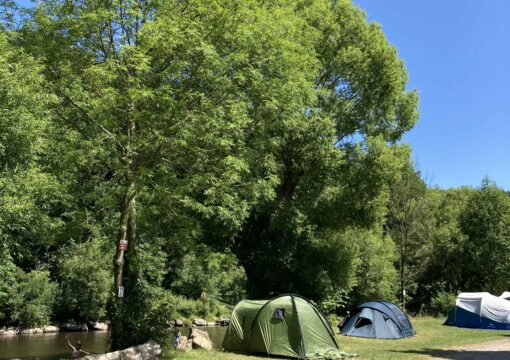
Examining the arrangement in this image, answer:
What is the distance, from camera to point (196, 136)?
12047 mm

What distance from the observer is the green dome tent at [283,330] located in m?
13.4

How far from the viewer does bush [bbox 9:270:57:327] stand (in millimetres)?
29005

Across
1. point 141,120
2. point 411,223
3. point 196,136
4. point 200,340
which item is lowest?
point 200,340

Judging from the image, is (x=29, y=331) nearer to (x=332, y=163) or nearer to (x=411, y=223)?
(x=332, y=163)

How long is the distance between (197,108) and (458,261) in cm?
3160

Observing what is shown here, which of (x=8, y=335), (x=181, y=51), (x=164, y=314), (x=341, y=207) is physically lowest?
(x=8, y=335)

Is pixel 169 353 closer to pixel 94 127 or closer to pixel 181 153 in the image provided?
pixel 181 153

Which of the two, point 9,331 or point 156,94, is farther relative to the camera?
point 9,331

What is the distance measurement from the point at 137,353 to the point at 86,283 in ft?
71.2

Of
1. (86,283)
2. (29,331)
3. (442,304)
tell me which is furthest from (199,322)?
(442,304)

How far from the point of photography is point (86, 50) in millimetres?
12672

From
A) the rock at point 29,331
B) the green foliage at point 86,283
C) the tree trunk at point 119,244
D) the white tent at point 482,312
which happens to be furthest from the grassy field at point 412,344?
the rock at point 29,331

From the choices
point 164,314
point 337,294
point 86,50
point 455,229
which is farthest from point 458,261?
point 86,50

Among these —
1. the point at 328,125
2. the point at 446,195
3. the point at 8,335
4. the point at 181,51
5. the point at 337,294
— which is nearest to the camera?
the point at 181,51
